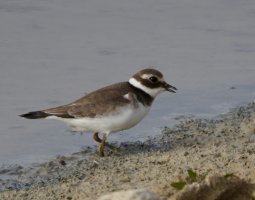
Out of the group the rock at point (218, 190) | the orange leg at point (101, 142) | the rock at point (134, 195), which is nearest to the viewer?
the rock at point (134, 195)

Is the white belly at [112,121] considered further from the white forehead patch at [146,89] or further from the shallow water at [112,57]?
the white forehead patch at [146,89]

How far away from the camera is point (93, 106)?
9.61 m

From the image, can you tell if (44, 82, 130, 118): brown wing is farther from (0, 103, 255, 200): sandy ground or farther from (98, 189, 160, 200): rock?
(98, 189, 160, 200): rock

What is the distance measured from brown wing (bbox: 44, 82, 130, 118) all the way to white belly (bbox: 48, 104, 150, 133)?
0.20ft

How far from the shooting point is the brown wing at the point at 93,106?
9.56 meters

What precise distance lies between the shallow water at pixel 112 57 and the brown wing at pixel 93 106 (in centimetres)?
35

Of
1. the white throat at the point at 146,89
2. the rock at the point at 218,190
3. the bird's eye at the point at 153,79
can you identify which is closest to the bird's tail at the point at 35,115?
Result: the white throat at the point at 146,89

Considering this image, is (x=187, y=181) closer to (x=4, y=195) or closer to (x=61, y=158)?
(x=4, y=195)

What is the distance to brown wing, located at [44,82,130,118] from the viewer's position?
9562 mm

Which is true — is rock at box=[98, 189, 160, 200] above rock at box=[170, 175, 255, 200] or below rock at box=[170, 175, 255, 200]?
above

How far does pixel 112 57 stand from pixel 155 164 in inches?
143

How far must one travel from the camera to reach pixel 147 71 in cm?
1016

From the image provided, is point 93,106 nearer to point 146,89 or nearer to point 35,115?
point 35,115

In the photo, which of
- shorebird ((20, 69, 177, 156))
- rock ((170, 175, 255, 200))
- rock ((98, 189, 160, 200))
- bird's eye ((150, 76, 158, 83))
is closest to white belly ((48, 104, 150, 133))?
shorebird ((20, 69, 177, 156))
